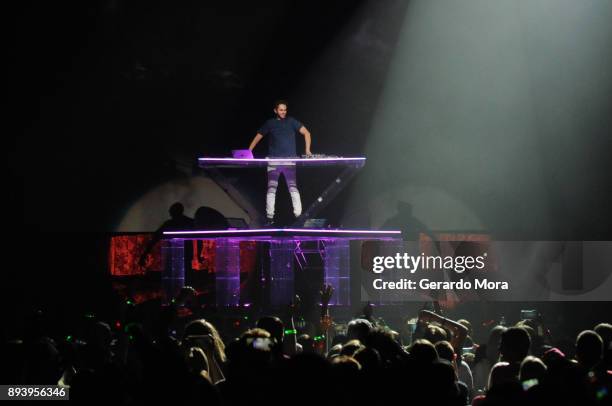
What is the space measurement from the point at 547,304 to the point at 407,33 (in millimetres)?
6704

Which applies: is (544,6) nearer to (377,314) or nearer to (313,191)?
(313,191)

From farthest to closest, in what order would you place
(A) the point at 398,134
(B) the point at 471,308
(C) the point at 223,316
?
(A) the point at 398,134, (B) the point at 471,308, (C) the point at 223,316

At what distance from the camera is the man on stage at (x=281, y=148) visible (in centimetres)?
1305

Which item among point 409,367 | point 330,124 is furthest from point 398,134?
point 409,367

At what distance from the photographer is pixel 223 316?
11.7 metres

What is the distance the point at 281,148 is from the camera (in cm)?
1339

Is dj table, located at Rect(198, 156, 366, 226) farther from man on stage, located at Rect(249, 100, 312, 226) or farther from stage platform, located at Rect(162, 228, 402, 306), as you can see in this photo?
stage platform, located at Rect(162, 228, 402, 306)

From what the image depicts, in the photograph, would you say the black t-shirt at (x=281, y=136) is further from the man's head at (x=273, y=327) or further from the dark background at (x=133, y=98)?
the man's head at (x=273, y=327)

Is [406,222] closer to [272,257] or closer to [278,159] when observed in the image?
[278,159]

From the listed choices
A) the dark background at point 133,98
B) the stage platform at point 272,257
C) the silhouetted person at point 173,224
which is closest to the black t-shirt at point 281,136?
the stage platform at point 272,257

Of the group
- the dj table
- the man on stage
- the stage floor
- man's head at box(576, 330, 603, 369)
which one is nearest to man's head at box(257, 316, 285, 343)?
man's head at box(576, 330, 603, 369)

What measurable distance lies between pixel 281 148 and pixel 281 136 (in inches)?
9.1

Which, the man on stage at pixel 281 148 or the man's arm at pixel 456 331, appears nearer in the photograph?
the man's arm at pixel 456 331

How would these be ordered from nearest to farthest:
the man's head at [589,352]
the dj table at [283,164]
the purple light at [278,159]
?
the man's head at [589,352] → the purple light at [278,159] → the dj table at [283,164]
